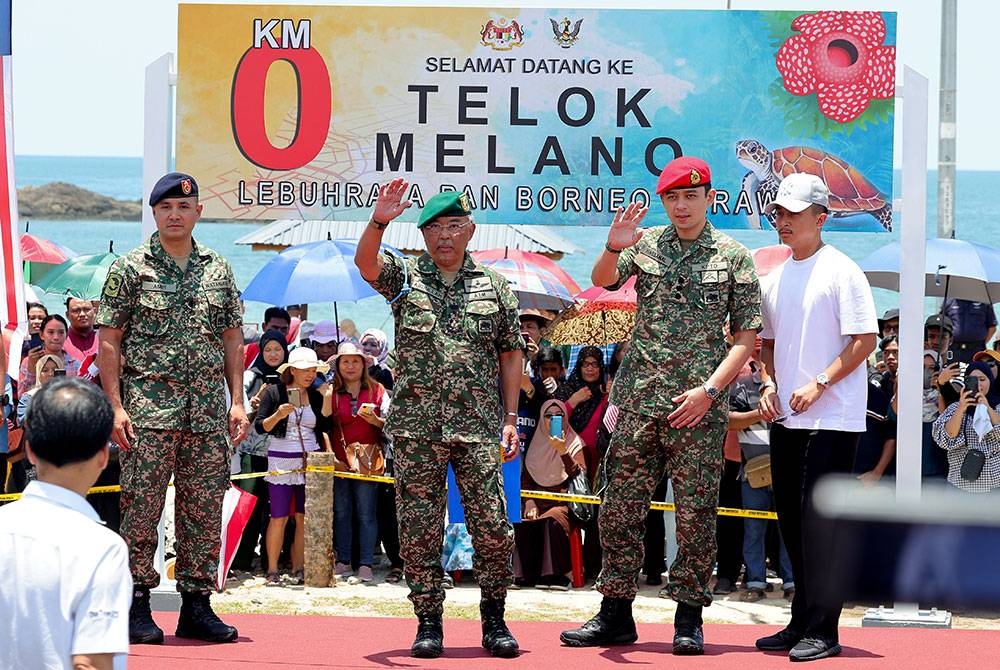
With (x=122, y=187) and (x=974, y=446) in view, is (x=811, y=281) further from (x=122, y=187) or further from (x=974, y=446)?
(x=122, y=187)

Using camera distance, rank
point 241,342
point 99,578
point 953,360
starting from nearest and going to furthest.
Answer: point 99,578 < point 241,342 < point 953,360

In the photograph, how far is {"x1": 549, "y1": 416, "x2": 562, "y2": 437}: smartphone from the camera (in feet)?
32.1

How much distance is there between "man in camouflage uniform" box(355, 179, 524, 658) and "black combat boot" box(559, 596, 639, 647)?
325 mm

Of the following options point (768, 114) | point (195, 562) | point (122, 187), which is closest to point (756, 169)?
point (768, 114)

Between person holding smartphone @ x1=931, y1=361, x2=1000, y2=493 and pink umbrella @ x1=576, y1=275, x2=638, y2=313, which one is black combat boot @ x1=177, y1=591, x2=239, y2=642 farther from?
pink umbrella @ x1=576, y1=275, x2=638, y2=313

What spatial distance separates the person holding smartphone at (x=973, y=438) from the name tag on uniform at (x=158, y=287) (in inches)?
206

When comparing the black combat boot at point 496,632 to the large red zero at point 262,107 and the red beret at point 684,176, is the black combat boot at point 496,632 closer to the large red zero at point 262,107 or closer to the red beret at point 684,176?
the red beret at point 684,176

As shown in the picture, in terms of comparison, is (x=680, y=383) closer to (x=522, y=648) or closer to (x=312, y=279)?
(x=522, y=648)

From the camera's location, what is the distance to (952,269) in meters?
11.6

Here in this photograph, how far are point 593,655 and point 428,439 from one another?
3.77ft

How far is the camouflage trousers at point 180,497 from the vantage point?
607 cm

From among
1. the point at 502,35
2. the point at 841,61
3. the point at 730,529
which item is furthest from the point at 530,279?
the point at 841,61

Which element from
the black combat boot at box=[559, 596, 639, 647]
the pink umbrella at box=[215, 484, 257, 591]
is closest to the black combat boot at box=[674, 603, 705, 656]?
the black combat boot at box=[559, 596, 639, 647]

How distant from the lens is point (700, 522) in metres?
5.93
